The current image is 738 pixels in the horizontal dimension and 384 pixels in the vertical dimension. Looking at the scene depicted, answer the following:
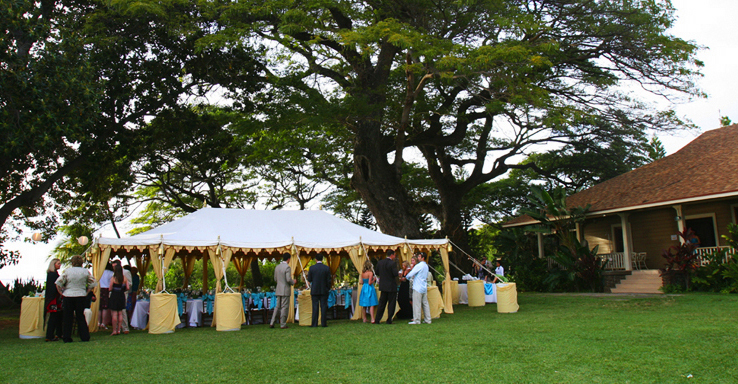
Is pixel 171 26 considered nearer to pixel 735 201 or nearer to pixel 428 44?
pixel 428 44

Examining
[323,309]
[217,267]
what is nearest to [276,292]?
[323,309]

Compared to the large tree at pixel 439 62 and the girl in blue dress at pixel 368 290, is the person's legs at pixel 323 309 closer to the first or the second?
the girl in blue dress at pixel 368 290

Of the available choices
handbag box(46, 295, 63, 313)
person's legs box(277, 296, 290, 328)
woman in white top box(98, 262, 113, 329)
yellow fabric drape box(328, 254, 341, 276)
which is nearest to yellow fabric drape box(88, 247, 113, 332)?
woman in white top box(98, 262, 113, 329)

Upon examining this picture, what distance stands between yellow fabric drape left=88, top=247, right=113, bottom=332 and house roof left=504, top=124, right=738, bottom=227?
645 inches

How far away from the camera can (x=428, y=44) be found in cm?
1558

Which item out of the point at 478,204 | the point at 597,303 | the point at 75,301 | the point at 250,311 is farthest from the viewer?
the point at 478,204

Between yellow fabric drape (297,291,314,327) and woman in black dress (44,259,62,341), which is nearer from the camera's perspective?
woman in black dress (44,259,62,341)

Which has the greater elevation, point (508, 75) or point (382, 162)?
point (508, 75)

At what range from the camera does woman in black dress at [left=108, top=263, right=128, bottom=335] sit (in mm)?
10531

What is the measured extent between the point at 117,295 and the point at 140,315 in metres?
1.53

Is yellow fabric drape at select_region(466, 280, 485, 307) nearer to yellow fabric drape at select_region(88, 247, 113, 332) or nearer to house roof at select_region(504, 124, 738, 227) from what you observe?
house roof at select_region(504, 124, 738, 227)

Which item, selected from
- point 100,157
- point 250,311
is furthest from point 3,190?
point 250,311

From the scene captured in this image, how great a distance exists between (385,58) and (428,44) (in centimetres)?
509

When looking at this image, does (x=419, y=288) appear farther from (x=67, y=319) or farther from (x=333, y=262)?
(x=333, y=262)
